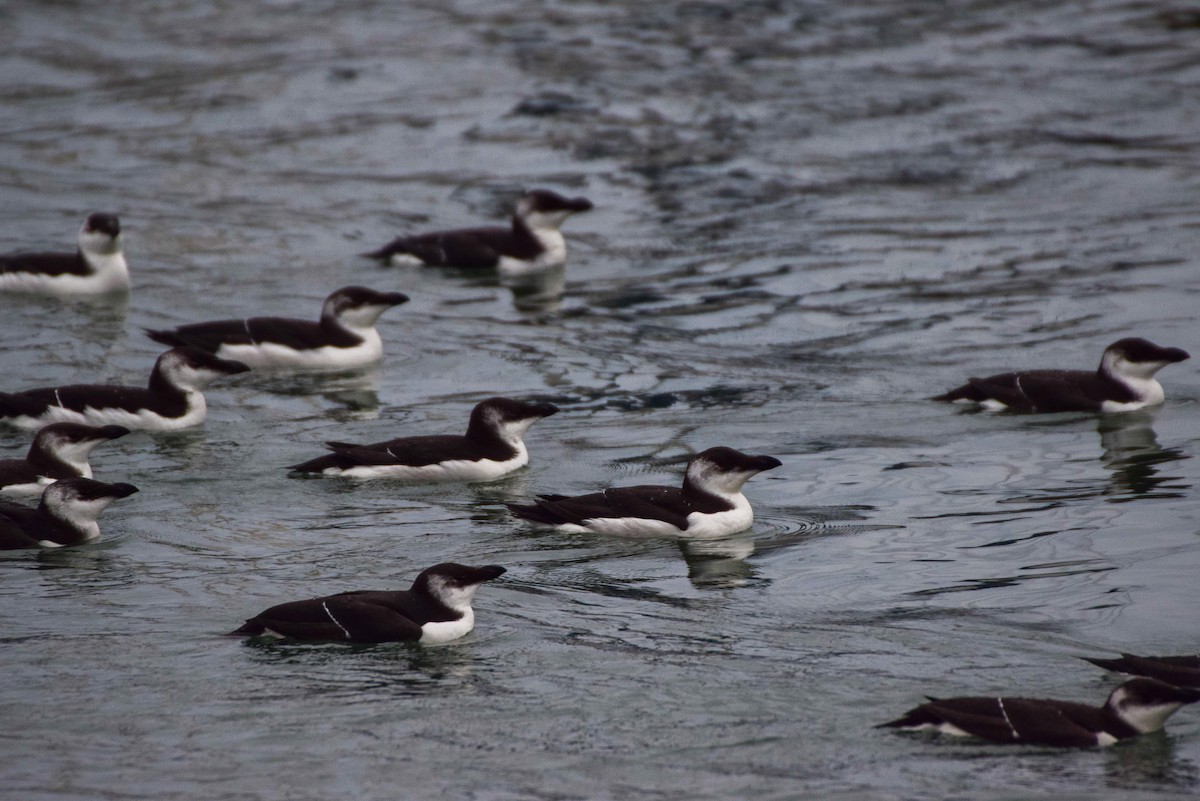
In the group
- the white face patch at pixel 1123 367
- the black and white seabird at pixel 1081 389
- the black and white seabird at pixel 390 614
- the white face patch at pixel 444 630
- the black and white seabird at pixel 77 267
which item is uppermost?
the black and white seabird at pixel 77 267

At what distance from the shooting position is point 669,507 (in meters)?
11.8

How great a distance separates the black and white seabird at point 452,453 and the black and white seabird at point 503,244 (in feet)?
25.2

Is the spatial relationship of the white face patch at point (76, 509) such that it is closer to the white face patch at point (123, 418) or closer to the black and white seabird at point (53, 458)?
the black and white seabird at point (53, 458)

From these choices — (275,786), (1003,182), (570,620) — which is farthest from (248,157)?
(275,786)

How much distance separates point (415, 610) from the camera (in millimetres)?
9680

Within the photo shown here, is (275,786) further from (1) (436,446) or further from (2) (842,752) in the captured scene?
(1) (436,446)

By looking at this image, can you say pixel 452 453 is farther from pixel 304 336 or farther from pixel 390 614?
pixel 304 336

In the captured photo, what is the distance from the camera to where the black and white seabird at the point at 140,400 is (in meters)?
14.0

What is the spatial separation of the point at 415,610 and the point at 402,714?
39.0 inches

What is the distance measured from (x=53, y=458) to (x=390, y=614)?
12.4 ft

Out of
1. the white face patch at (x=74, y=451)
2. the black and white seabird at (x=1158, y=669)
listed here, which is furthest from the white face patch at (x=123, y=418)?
the black and white seabird at (x=1158, y=669)

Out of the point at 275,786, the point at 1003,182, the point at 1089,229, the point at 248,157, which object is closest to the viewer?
the point at 275,786

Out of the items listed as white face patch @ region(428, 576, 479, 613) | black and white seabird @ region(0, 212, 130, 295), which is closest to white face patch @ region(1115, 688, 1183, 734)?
white face patch @ region(428, 576, 479, 613)

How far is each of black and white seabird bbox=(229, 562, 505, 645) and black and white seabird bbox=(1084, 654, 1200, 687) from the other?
3.21m
